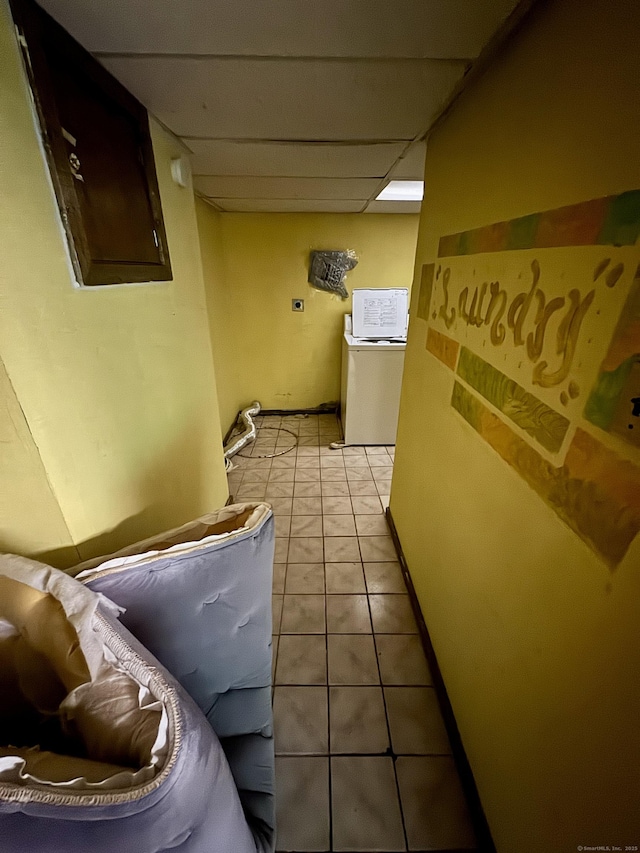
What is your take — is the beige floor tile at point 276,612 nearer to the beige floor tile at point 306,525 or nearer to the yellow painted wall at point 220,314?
the beige floor tile at point 306,525

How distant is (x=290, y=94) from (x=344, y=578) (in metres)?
1.88

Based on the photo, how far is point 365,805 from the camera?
3.12 ft

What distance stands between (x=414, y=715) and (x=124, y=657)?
1095 millimetres

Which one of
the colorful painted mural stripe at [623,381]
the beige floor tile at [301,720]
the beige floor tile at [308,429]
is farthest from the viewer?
the beige floor tile at [308,429]

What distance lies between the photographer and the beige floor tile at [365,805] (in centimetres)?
89

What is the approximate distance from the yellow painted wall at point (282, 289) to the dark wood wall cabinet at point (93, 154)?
135cm

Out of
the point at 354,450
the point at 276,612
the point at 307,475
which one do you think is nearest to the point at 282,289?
the point at 354,450

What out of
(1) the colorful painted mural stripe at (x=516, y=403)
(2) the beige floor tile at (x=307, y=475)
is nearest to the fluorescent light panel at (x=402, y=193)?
(1) the colorful painted mural stripe at (x=516, y=403)

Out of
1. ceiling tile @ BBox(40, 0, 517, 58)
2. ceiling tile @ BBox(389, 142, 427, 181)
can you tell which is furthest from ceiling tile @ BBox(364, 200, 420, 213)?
ceiling tile @ BBox(40, 0, 517, 58)

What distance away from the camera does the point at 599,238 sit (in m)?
0.53

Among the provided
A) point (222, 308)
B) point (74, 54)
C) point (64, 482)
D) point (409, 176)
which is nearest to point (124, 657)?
point (64, 482)

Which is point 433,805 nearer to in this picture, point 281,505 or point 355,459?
point 281,505

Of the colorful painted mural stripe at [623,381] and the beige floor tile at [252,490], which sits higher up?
the colorful painted mural stripe at [623,381]

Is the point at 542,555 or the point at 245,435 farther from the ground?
the point at 542,555
